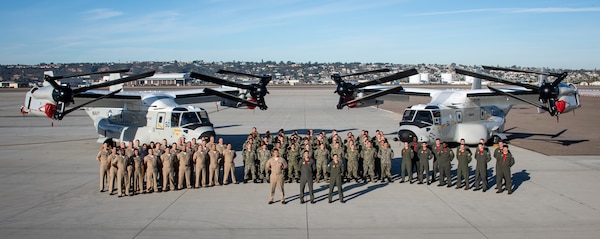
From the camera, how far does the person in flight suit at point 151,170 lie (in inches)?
514

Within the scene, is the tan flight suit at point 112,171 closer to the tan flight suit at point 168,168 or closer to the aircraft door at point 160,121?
the tan flight suit at point 168,168

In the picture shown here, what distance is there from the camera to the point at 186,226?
10.2 metres

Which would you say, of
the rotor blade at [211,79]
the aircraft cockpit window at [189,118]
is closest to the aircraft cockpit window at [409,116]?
the rotor blade at [211,79]

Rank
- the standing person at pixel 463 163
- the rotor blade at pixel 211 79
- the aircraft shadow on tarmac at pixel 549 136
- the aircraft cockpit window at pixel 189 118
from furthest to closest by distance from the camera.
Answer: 1. the aircraft shadow on tarmac at pixel 549 136
2. the aircraft cockpit window at pixel 189 118
3. the rotor blade at pixel 211 79
4. the standing person at pixel 463 163

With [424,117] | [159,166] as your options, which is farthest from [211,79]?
[424,117]

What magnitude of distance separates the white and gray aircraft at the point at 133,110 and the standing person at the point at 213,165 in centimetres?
458

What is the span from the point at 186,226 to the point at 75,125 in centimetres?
2598

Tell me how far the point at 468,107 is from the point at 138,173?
50.2ft

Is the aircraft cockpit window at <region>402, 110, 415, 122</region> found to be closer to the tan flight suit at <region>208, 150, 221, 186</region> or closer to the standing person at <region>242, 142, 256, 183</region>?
the standing person at <region>242, 142, 256, 183</region>

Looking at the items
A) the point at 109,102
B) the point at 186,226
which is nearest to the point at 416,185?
the point at 186,226

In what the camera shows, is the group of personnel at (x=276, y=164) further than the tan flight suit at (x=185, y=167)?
No

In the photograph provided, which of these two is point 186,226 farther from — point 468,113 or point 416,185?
point 468,113

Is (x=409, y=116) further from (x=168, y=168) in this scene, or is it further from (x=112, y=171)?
(x=112, y=171)

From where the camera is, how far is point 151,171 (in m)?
13.1
